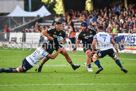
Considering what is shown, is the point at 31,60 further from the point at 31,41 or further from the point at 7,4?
the point at 7,4

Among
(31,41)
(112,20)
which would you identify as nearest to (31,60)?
(112,20)

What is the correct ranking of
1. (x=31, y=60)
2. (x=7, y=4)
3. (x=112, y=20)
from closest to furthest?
(x=31, y=60)
(x=112, y=20)
(x=7, y=4)

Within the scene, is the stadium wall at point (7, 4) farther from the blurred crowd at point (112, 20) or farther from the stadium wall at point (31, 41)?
the blurred crowd at point (112, 20)

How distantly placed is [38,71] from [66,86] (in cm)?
434

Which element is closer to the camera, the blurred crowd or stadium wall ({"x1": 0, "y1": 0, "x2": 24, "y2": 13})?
the blurred crowd

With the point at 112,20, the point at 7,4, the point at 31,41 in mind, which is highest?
the point at 7,4

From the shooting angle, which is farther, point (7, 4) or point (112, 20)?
point (7, 4)

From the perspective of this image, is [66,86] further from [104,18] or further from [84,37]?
[104,18]

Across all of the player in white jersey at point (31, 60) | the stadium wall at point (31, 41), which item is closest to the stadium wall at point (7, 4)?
the stadium wall at point (31, 41)

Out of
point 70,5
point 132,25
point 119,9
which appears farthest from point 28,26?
point 132,25

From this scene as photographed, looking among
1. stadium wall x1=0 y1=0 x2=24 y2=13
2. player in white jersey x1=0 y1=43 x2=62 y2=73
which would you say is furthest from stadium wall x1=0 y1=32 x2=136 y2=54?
stadium wall x1=0 y1=0 x2=24 y2=13

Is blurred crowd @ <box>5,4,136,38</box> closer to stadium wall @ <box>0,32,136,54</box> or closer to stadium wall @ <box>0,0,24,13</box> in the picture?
stadium wall @ <box>0,32,136,54</box>

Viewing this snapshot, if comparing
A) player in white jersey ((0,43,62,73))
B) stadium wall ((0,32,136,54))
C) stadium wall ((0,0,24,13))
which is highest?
stadium wall ((0,0,24,13))

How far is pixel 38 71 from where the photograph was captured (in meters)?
15.5
